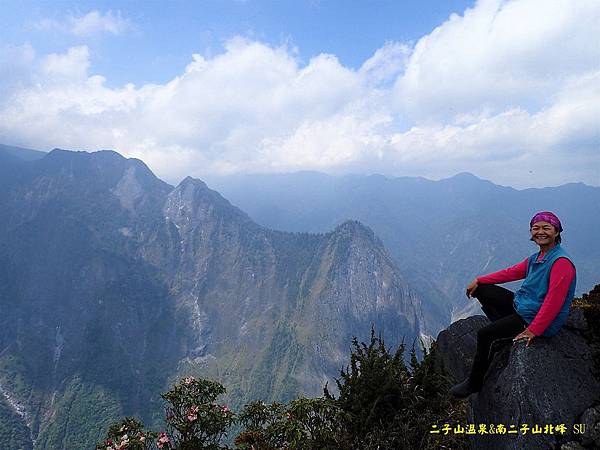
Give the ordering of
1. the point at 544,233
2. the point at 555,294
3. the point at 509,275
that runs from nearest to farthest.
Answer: the point at 555,294, the point at 544,233, the point at 509,275

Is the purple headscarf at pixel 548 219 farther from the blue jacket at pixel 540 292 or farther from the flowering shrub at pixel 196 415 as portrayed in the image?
the flowering shrub at pixel 196 415

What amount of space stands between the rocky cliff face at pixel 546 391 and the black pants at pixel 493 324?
0.25m

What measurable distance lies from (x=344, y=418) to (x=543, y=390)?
3.75 metres

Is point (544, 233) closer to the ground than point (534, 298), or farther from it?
farther from it

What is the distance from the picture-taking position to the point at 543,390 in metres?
5.75

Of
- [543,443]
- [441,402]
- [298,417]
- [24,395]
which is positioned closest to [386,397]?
[441,402]

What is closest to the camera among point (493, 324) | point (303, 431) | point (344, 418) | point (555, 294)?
point (555, 294)

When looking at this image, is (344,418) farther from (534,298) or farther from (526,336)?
(534,298)

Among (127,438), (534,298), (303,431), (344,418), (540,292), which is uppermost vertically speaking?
(540,292)

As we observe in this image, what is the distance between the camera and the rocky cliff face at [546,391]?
545cm

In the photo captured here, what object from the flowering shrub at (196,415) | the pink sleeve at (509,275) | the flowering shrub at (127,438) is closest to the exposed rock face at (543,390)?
the pink sleeve at (509,275)

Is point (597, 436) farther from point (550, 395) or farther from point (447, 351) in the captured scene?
point (447, 351)

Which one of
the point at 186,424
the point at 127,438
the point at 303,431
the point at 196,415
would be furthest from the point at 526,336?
the point at 127,438

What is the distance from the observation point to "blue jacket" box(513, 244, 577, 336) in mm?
5937
